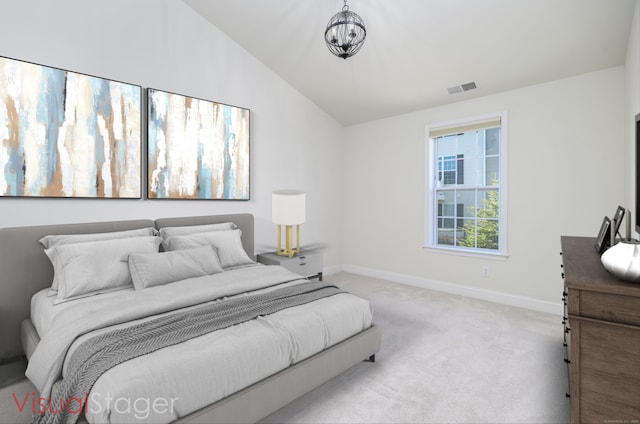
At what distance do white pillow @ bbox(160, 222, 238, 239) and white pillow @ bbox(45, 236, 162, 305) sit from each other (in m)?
0.53

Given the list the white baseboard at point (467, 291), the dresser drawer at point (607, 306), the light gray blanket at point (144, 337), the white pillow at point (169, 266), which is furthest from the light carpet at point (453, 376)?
the white pillow at point (169, 266)

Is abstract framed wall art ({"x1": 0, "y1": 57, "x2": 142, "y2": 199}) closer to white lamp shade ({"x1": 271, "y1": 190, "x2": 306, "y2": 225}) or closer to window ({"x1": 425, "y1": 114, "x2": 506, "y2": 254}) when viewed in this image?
white lamp shade ({"x1": 271, "y1": 190, "x2": 306, "y2": 225})

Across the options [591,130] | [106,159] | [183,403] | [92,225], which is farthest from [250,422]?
[591,130]

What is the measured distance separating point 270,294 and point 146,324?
792 mm

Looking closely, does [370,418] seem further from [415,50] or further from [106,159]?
[415,50]

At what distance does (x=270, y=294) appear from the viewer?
7.38 ft

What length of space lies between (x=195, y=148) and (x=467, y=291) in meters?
3.71

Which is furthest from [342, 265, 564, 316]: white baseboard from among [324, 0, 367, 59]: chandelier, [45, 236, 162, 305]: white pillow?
[45, 236, 162, 305]: white pillow

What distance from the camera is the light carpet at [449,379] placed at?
181 centimetres

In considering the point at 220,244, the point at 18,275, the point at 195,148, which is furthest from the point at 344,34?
the point at 18,275

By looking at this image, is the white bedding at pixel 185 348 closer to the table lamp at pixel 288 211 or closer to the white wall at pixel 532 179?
the table lamp at pixel 288 211

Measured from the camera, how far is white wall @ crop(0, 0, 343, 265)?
264cm

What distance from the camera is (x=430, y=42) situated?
321 cm

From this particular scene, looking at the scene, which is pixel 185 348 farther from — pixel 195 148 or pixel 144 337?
pixel 195 148
